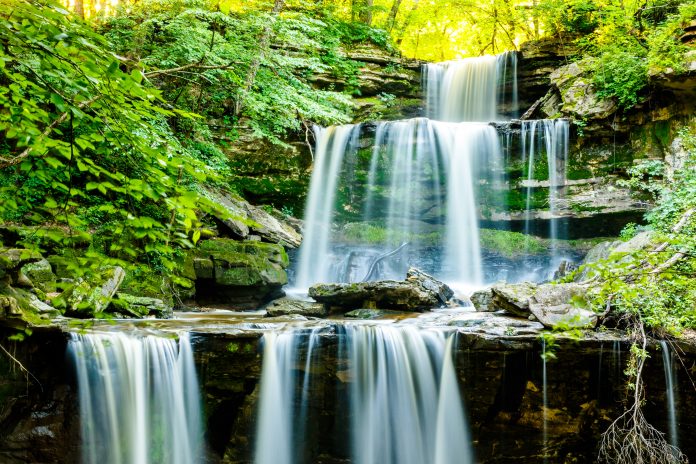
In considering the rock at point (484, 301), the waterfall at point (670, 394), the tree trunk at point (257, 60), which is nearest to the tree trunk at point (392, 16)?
the tree trunk at point (257, 60)

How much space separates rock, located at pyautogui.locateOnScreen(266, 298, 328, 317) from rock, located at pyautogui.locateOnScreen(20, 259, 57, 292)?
313cm

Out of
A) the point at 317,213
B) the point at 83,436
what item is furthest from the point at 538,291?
the point at 317,213

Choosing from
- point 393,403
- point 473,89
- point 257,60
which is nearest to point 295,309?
point 393,403

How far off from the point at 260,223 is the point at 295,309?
10.7ft

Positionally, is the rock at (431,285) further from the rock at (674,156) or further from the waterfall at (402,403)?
the rock at (674,156)

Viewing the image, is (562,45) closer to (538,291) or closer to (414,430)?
(538,291)

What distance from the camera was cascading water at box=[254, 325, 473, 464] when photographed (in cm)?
604

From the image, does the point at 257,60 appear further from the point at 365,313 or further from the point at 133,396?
the point at 133,396

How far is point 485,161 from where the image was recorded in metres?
12.4

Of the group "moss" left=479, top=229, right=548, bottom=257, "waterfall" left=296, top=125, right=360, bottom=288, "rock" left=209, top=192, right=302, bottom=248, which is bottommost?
"moss" left=479, top=229, right=548, bottom=257

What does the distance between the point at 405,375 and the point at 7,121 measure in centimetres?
490

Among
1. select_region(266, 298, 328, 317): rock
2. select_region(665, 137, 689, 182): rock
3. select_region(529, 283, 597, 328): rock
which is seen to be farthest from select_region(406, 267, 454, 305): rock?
select_region(665, 137, 689, 182): rock

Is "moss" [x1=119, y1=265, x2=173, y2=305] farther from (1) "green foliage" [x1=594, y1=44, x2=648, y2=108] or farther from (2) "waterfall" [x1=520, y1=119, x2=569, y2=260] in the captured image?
(1) "green foliage" [x1=594, y1=44, x2=648, y2=108]

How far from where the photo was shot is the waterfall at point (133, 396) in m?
5.26
